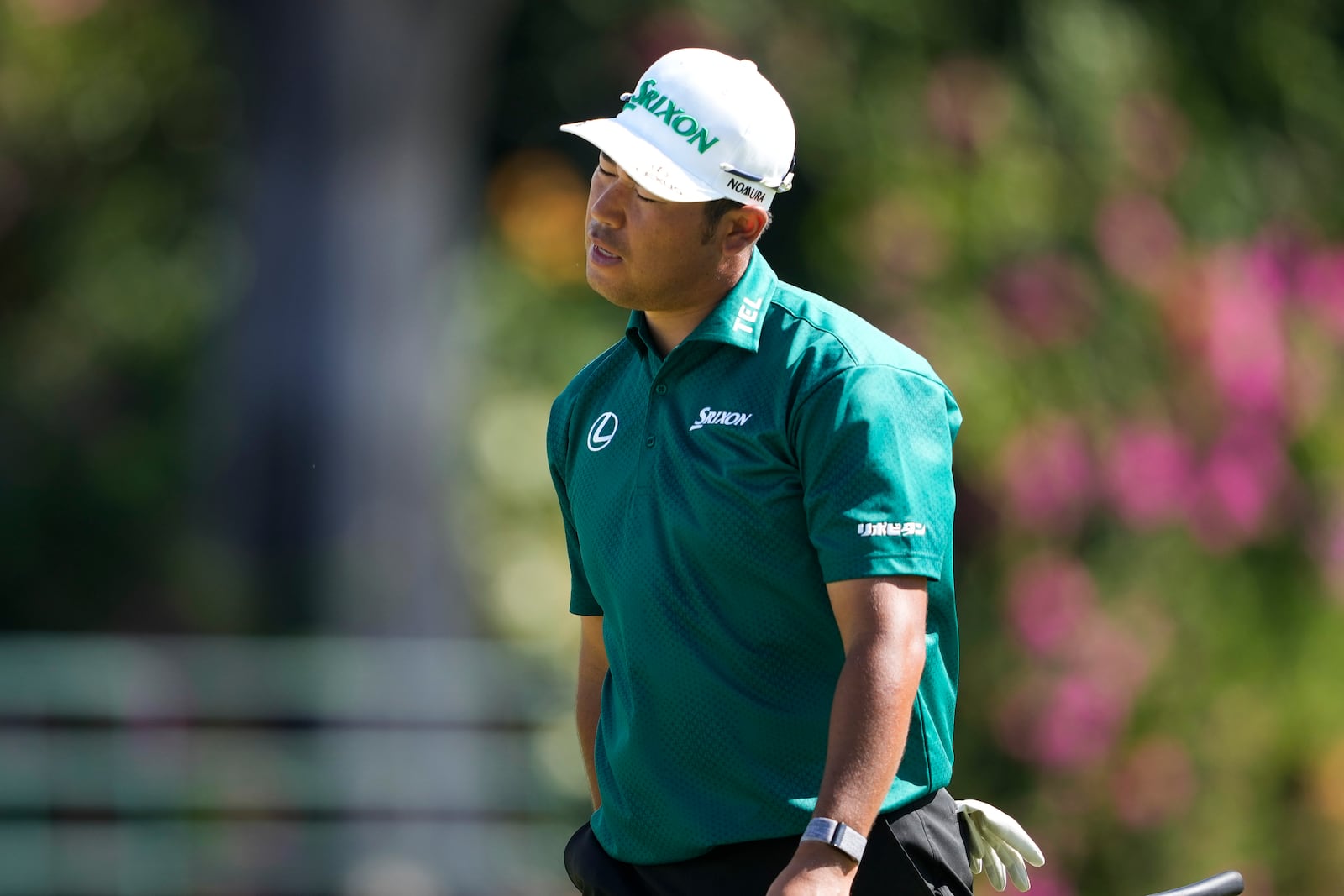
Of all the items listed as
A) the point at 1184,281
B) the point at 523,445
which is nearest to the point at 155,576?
the point at 523,445

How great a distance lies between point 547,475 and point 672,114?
6.21m

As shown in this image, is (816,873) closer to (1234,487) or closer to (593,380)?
(593,380)

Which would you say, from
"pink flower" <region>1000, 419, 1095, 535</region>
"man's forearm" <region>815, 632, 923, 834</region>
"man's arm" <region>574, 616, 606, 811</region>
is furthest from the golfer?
"pink flower" <region>1000, 419, 1095, 535</region>

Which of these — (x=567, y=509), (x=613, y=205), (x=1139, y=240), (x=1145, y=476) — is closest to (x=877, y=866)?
(x=567, y=509)

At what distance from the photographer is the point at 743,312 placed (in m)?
2.99

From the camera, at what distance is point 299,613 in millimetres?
8883

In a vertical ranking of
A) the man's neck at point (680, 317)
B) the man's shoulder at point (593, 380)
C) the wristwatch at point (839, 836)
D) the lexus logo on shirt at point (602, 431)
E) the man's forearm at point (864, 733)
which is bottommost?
the wristwatch at point (839, 836)

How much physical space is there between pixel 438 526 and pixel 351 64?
87.1 inches

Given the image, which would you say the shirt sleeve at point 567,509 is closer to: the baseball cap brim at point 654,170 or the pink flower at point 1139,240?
the baseball cap brim at point 654,170

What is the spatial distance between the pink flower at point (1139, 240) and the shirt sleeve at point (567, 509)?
5058 millimetres

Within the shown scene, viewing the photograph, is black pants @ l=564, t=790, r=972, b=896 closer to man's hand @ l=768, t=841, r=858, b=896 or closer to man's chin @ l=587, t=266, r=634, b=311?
man's hand @ l=768, t=841, r=858, b=896

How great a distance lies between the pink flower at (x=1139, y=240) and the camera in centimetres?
802

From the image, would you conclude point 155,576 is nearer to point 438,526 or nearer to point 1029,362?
point 438,526

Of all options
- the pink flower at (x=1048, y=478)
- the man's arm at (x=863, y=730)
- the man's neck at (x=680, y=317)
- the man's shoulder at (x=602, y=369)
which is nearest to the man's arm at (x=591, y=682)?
the man's shoulder at (x=602, y=369)
